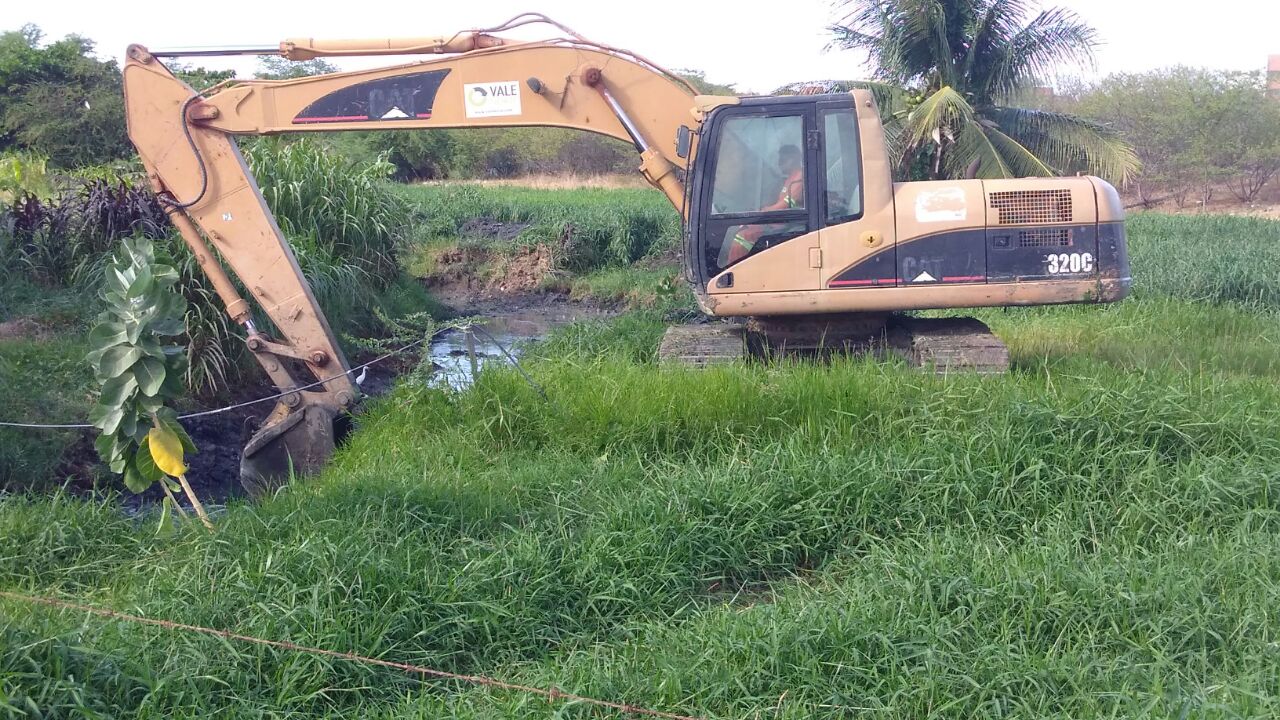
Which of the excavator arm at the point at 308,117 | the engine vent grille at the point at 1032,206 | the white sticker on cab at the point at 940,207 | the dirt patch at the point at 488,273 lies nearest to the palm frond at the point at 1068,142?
the dirt patch at the point at 488,273

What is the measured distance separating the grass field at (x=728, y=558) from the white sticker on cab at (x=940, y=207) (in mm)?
1036

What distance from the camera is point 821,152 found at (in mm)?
6777

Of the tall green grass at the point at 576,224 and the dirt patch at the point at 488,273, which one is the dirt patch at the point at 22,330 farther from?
the tall green grass at the point at 576,224

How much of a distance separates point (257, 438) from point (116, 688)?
337 cm

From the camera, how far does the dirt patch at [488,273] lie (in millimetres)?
16992

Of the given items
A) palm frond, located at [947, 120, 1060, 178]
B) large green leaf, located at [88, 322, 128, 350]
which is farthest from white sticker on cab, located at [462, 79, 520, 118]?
palm frond, located at [947, 120, 1060, 178]

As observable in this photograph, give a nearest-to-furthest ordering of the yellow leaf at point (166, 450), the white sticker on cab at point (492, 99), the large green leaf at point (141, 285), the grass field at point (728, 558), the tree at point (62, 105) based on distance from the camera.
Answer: the grass field at point (728, 558) → the large green leaf at point (141, 285) → the yellow leaf at point (166, 450) → the white sticker on cab at point (492, 99) → the tree at point (62, 105)

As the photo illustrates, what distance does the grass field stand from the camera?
3635mm

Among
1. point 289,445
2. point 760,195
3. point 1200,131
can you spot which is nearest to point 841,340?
point 760,195

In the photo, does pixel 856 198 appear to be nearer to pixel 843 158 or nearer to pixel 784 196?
pixel 843 158

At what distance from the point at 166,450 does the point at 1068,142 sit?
580 inches

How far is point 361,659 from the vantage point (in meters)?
3.75

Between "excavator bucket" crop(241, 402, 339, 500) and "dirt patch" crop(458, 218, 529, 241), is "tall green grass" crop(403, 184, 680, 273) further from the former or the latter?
"excavator bucket" crop(241, 402, 339, 500)

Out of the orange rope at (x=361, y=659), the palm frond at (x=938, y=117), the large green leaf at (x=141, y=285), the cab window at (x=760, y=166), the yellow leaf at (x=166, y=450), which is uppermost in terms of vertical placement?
the palm frond at (x=938, y=117)
